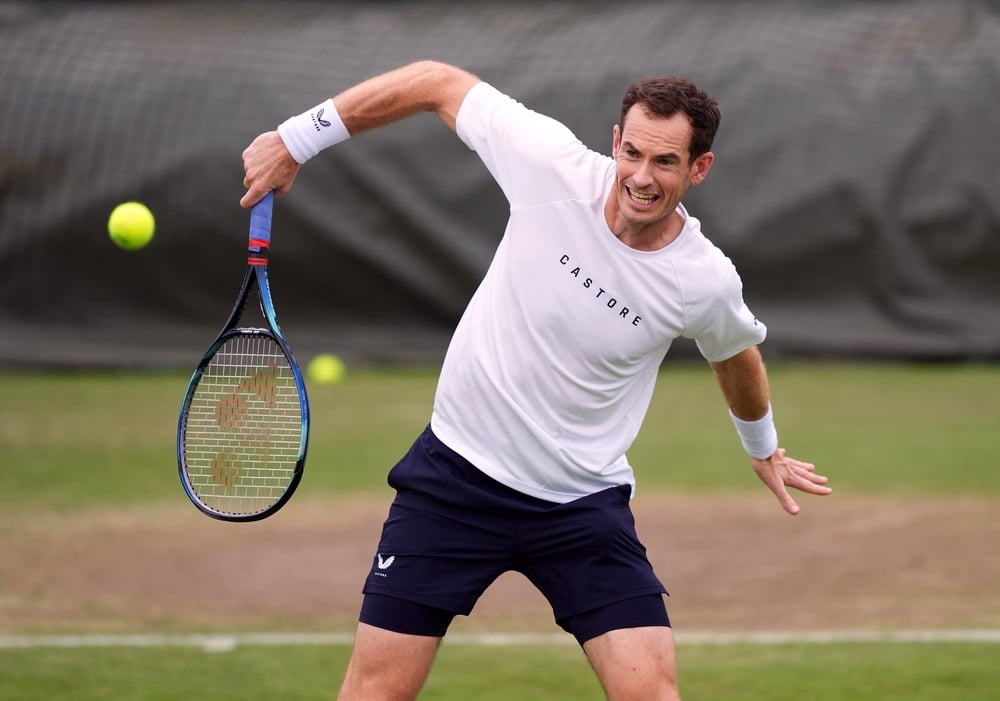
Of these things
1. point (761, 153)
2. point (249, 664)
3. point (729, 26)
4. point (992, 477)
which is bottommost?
point (992, 477)

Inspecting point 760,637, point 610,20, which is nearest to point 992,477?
point 760,637

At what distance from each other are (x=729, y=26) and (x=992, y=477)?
20.9 ft

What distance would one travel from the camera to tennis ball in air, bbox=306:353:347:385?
42.3 ft

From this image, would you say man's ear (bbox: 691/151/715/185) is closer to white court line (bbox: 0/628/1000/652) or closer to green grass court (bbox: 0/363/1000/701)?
green grass court (bbox: 0/363/1000/701)

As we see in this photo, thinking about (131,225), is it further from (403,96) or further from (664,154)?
(664,154)

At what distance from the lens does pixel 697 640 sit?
6309 millimetres

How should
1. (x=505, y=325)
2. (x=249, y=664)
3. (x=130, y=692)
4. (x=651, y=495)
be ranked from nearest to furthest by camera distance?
(x=505, y=325) < (x=130, y=692) < (x=249, y=664) < (x=651, y=495)

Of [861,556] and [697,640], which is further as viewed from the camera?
[861,556]

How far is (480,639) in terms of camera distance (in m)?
6.36

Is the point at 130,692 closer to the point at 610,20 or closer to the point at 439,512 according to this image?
the point at 439,512

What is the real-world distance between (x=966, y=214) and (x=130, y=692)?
1001cm

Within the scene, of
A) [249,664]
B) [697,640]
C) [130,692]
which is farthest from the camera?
[697,640]

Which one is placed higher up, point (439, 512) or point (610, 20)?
point (610, 20)

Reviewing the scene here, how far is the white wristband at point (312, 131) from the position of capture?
392cm
